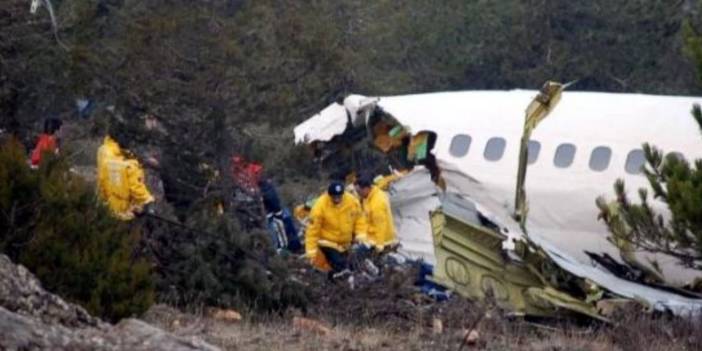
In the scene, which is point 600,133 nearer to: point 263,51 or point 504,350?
point 263,51

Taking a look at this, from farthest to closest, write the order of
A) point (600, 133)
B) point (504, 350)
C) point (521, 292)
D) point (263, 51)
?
1. point (263, 51)
2. point (600, 133)
3. point (521, 292)
4. point (504, 350)

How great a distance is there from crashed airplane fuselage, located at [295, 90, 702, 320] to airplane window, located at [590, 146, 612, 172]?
1cm

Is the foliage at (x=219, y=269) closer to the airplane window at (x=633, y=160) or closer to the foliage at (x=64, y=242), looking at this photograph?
the foliage at (x=64, y=242)

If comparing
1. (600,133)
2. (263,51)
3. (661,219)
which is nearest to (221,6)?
(263,51)

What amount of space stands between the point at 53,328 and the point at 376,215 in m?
10.1

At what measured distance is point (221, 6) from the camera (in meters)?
24.7

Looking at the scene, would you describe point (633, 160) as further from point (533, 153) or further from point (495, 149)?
point (495, 149)

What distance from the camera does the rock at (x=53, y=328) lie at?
249 inches

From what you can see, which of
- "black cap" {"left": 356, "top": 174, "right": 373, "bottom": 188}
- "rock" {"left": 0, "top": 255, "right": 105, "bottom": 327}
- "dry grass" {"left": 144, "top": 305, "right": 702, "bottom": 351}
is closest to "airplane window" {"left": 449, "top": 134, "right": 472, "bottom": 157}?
"black cap" {"left": 356, "top": 174, "right": 373, "bottom": 188}

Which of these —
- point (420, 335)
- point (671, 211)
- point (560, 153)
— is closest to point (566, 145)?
point (560, 153)

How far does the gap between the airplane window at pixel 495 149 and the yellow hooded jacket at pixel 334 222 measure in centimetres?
355

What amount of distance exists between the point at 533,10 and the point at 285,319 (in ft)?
81.5

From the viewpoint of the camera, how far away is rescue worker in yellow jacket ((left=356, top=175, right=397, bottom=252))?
16.7 metres

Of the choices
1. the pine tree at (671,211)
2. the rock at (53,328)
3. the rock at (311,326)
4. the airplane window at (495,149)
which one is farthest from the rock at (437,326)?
the airplane window at (495,149)
